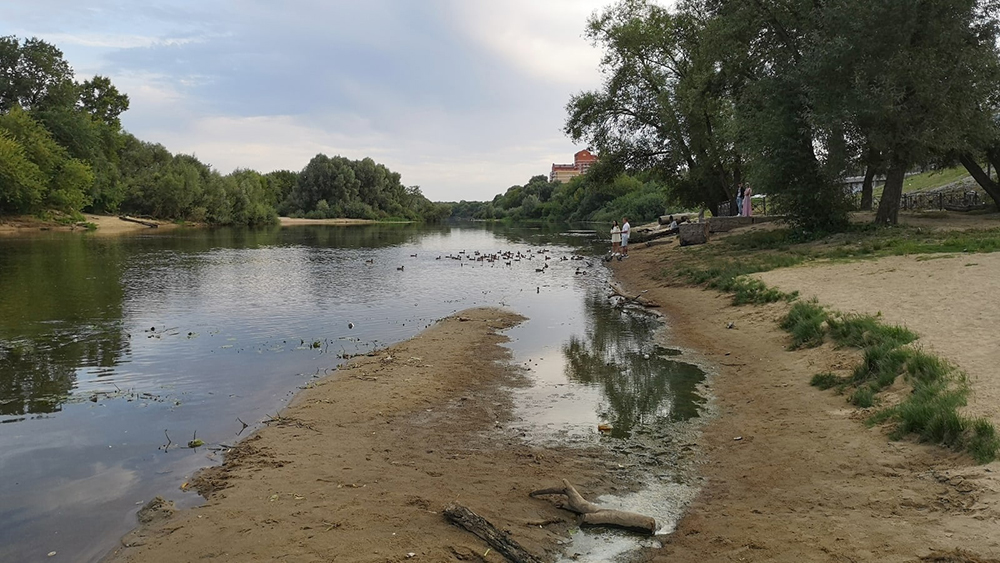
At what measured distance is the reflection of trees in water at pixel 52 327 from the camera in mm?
11094

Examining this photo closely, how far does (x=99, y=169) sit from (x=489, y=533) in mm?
89139

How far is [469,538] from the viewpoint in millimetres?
5527

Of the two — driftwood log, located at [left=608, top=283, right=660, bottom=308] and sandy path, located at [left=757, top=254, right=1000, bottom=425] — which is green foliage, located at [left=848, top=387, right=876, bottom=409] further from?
driftwood log, located at [left=608, top=283, right=660, bottom=308]

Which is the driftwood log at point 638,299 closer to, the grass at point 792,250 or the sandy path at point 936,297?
the grass at point 792,250

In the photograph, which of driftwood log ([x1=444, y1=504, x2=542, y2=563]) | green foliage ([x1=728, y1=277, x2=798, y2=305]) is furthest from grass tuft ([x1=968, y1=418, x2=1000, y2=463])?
green foliage ([x1=728, y1=277, x2=798, y2=305])

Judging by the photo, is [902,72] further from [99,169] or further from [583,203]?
[583,203]

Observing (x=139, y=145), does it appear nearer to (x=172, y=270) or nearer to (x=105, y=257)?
(x=105, y=257)

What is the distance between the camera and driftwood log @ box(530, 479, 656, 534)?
232 inches

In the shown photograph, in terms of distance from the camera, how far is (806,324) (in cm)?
1241

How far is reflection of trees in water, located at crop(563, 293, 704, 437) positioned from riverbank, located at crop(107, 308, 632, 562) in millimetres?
1813

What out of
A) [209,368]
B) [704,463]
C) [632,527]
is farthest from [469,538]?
[209,368]

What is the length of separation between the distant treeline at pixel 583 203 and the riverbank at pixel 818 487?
2657 inches

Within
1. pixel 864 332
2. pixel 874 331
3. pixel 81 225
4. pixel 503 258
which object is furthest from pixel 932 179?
pixel 81 225

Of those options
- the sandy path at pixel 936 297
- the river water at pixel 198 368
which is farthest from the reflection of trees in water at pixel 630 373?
the sandy path at pixel 936 297
